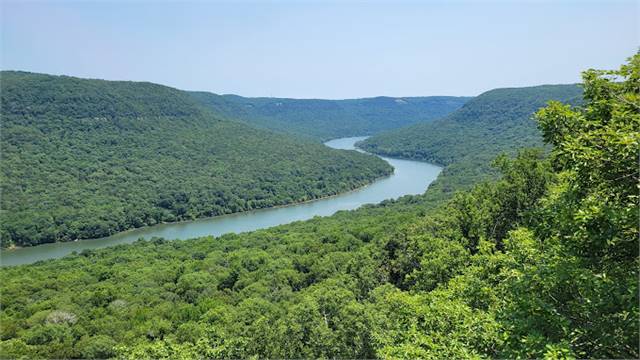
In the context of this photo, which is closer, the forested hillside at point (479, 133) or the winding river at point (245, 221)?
the winding river at point (245, 221)

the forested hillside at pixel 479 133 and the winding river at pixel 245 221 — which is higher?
the forested hillside at pixel 479 133

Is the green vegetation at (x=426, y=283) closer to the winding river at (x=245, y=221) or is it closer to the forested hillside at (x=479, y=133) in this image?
the winding river at (x=245, y=221)

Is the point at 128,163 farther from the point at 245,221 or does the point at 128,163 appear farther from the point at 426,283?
the point at 426,283

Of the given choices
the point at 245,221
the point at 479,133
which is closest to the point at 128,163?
the point at 245,221

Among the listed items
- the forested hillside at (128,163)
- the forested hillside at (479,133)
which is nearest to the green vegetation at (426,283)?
the forested hillside at (128,163)

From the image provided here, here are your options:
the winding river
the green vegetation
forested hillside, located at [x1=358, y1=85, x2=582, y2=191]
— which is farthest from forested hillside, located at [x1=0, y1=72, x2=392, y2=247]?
forested hillside, located at [x1=358, y1=85, x2=582, y2=191]

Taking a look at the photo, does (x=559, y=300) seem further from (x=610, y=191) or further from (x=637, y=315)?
(x=610, y=191)

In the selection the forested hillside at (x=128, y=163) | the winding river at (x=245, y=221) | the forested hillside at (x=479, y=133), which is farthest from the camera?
the forested hillside at (x=479, y=133)
